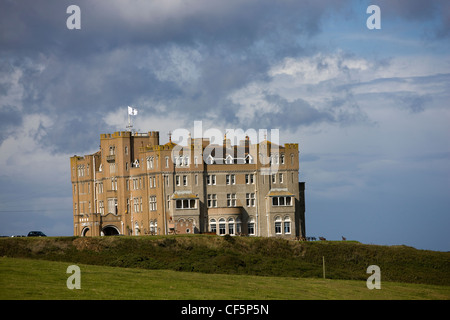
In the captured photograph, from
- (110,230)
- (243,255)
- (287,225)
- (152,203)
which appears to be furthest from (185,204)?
(243,255)

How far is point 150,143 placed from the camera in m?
99.9

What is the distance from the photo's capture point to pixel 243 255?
73.3 m

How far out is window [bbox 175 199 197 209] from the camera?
93.1 metres

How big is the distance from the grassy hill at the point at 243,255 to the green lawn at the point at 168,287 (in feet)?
24.8

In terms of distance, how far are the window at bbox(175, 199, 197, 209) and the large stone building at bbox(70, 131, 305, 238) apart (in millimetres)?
117

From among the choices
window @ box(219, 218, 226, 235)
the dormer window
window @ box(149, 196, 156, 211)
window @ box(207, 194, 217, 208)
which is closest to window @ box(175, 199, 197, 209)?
window @ box(207, 194, 217, 208)

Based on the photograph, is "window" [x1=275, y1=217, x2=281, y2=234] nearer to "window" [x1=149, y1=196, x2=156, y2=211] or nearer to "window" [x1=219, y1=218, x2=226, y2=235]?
"window" [x1=219, y1=218, x2=226, y2=235]

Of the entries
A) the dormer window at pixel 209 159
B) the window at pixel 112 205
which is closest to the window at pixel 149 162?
the dormer window at pixel 209 159

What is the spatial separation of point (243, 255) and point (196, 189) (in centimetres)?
2265

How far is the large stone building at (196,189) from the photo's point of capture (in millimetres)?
93625

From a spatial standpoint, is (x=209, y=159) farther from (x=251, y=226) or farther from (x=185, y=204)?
(x=251, y=226)

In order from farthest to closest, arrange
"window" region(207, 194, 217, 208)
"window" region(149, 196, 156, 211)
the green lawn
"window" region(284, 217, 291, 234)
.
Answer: "window" region(207, 194, 217, 208) → "window" region(284, 217, 291, 234) → "window" region(149, 196, 156, 211) → the green lawn
